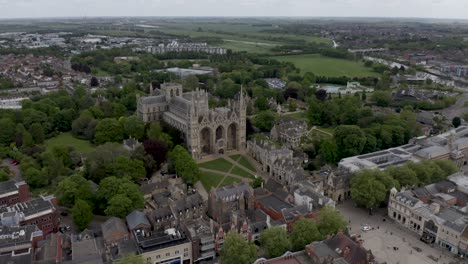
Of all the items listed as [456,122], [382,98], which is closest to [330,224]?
[456,122]

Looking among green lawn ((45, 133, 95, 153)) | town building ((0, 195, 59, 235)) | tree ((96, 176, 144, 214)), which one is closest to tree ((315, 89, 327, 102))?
green lawn ((45, 133, 95, 153))

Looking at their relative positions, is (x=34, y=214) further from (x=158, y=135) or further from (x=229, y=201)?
(x=158, y=135)

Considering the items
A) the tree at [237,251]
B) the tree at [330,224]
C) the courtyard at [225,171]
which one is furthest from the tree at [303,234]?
the courtyard at [225,171]

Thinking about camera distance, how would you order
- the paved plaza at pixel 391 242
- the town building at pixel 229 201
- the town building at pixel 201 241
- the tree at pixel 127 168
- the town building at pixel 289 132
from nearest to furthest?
the town building at pixel 201 241 → the paved plaza at pixel 391 242 → the town building at pixel 229 201 → the tree at pixel 127 168 → the town building at pixel 289 132

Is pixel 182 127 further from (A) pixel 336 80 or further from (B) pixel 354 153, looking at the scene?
(A) pixel 336 80

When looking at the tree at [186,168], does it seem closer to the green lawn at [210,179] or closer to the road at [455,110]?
the green lawn at [210,179]

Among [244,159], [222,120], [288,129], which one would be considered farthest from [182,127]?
[288,129]
